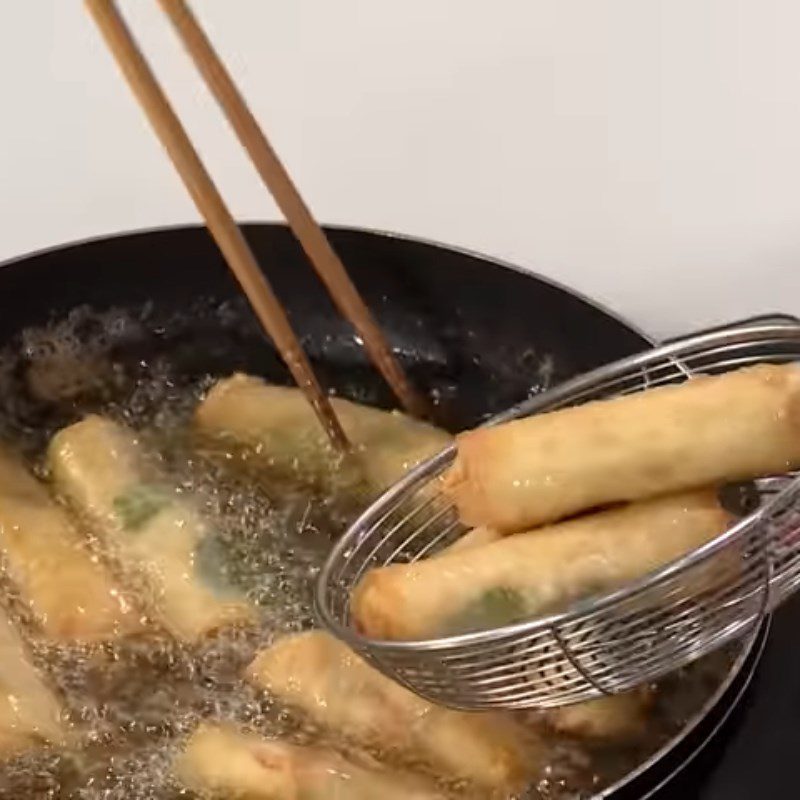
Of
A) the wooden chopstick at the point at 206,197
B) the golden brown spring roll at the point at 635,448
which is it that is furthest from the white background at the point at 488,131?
the golden brown spring roll at the point at 635,448

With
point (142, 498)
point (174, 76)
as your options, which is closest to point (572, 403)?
point (142, 498)

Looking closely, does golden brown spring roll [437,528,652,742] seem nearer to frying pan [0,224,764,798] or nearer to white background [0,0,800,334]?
frying pan [0,224,764,798]

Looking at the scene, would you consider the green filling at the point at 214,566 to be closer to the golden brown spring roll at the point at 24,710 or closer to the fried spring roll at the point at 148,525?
the fried spring roll at the point at 148,525

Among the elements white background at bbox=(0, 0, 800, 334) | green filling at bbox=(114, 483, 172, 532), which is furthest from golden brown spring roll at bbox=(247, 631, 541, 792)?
white background at bbox=(0, 0, 800, 334)

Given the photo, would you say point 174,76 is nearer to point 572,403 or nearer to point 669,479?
point 572,403

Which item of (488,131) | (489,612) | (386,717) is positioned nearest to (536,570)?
(489,612)

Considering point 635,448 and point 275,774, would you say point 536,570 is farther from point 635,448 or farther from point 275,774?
point 275,774
